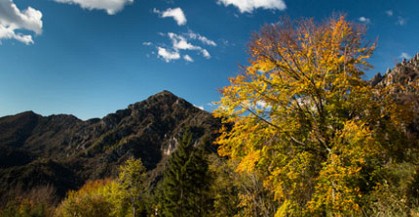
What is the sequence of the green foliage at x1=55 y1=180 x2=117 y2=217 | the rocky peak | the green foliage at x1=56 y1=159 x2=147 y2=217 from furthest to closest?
the green foliage at x1=56 y1=159 x2=147 y2=217 → the green foliage at x1=55 y1=180 x2=117 y2=217 → the rocky peak

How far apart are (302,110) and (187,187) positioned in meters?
31.0

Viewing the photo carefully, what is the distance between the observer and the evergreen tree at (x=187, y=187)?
129 ft

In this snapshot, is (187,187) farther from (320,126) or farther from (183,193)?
(320,126)

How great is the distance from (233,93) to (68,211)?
43074 mm

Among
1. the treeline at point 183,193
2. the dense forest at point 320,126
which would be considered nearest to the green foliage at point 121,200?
the treeline at point 183,193

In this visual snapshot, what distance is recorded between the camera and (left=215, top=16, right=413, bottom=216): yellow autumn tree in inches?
392

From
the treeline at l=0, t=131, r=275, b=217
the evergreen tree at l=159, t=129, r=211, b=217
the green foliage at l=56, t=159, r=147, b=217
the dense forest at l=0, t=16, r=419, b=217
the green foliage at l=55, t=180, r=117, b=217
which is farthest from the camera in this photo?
the green foliage at l=56, t=159, r=147, b=217

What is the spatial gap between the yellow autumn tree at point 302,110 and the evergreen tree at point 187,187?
2915cm

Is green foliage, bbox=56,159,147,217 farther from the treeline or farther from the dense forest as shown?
the dense forest

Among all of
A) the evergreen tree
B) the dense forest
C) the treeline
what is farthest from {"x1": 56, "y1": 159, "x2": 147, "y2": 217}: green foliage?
the dense forest

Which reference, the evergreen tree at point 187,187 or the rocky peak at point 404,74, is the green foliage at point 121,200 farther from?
the rocky peak at point 404,74

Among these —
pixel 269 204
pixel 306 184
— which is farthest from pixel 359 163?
pixel 269 204

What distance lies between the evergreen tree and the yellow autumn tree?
29.2 m

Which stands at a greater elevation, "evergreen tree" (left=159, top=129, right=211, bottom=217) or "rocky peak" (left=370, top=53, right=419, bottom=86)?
"rocky peak" (left=370, top=53, right=419, bottom=86)
